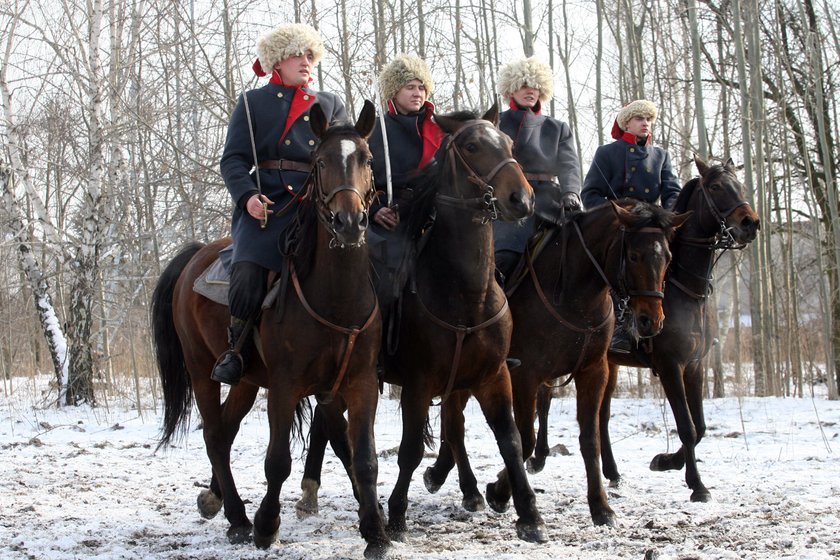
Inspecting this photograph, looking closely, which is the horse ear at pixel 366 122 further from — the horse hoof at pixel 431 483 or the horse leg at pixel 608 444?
the horse leg at pixel 608 444

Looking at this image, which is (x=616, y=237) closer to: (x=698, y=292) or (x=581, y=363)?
(x=581, y=363)

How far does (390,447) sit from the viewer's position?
383 inches

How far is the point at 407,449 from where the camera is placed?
5508 millimetres

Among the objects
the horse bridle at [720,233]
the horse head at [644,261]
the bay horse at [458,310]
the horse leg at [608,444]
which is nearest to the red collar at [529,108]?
the horse head at [644,261]

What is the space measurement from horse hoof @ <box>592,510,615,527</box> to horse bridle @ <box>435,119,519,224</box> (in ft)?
6.89

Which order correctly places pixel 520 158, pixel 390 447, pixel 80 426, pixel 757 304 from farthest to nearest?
pixel 757 304 < pixel 80 426 < pixel 390 447 < pixel 520 158

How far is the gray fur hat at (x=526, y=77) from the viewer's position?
22.6ft

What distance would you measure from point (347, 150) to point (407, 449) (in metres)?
1.86

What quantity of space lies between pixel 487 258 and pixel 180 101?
44.1 feet

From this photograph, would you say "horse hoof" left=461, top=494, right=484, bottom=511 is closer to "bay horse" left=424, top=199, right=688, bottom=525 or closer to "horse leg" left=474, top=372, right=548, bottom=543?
"bay horse" left=424, top=199, right=688, bottom=525

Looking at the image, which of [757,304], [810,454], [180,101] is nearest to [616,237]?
[810,454]

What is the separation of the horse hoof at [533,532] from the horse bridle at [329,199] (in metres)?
1.88

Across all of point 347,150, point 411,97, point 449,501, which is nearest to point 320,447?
point 449,501

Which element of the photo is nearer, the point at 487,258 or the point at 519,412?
the point at 487,258
